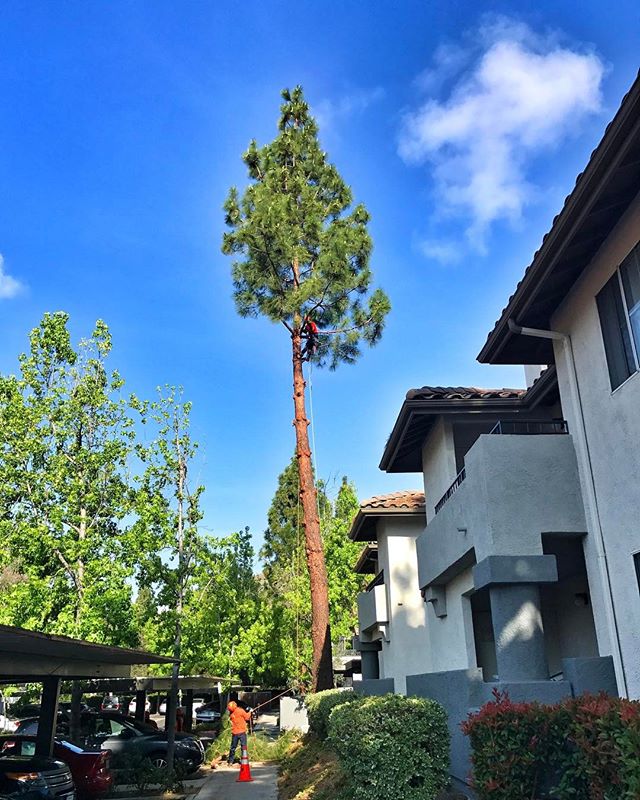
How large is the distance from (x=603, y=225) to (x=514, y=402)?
4.84 meters

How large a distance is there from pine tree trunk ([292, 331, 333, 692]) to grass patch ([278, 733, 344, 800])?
174 cm

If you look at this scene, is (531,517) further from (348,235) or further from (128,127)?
(348,235)

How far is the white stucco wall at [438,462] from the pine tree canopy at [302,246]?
22.3 feet

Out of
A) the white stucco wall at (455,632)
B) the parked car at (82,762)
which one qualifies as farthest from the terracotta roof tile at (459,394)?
the parked car at (82,762)

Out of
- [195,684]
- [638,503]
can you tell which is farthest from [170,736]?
[638,503]

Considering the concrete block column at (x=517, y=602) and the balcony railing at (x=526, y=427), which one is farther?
the balcony railing at (x=526, y=427)

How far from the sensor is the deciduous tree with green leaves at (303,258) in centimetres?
2000

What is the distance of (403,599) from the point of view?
18.2 m

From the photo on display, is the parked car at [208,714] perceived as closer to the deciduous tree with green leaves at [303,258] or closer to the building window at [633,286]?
the deciduous tree with green leaves at [303,258]

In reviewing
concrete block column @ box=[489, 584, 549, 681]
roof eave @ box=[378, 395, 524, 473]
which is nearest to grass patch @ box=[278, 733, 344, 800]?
concrete block column @ box=[489, 584, 549, 681]

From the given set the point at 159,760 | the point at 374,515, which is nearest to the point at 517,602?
the point at 374,515

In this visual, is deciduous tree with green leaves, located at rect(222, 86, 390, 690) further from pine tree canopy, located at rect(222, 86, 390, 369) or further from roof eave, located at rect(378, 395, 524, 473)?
roof eave, located at rect(378, 395, 524, 473)

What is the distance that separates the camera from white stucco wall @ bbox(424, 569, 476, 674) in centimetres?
1200

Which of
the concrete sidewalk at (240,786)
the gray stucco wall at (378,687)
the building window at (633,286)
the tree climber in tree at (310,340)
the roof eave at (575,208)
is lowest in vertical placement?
the concrete sidewalk at (240,786)
